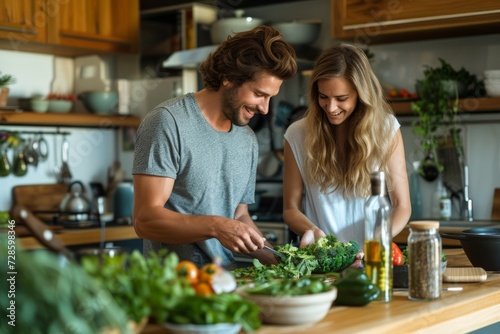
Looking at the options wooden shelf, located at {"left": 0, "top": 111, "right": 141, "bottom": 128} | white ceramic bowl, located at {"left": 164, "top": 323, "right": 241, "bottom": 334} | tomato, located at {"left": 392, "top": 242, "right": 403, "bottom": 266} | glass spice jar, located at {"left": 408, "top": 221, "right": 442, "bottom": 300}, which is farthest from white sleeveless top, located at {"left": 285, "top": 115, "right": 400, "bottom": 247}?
wooden shelf, located at {"left": 0, "top": 111, "right": 141, "bottom": 128}

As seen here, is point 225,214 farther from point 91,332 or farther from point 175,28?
point 175,28

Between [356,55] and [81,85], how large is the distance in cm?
300

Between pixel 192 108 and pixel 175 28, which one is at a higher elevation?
pixel 175 28

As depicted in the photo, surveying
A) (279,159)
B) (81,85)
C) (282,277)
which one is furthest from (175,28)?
(282,277)

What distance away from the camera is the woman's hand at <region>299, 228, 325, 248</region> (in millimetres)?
2432

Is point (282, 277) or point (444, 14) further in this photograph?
point (444, 14)

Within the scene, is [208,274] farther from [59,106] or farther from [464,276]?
[59,106]

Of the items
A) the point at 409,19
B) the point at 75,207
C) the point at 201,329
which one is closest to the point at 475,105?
the point at 409,19

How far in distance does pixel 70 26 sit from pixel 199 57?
33.9 inches

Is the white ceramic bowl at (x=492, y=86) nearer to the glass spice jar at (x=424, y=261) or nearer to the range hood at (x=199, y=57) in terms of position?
the range hood at (x=199, y=57)

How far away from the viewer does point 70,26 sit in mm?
4859

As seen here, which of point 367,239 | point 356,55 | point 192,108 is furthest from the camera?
point 356,55

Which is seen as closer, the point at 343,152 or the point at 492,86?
the point at 343,152

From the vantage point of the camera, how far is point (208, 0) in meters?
5.23
